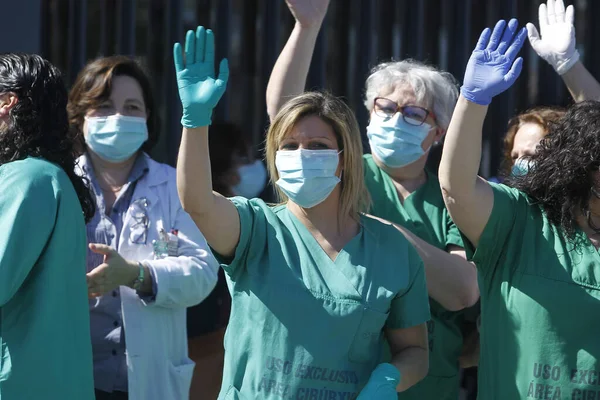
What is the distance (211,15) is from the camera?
4.88m

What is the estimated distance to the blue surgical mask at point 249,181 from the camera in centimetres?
390

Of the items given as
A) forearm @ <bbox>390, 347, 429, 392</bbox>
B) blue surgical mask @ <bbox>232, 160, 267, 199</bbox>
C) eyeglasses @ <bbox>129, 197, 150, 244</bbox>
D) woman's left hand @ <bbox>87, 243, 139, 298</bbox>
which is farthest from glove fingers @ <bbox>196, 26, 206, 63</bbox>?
blue surgical mask @ <bbox>232, 160, 267, 199</bbox>

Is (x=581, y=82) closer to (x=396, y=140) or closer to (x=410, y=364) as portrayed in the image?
(x=396, y=140)

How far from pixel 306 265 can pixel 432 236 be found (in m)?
0.74

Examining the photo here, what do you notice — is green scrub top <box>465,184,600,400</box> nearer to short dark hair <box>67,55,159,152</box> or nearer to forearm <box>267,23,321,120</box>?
forearm <box>267,23,321,120</box>

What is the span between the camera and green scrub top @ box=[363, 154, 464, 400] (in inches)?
124

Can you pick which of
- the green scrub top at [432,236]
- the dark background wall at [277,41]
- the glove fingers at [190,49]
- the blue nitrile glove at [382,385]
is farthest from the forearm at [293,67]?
the dark background wall at [277,41]

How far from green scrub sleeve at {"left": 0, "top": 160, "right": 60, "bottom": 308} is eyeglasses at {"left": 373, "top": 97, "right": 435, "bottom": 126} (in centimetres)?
119

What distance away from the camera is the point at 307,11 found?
333 cm

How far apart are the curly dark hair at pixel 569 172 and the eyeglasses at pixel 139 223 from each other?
129 cm

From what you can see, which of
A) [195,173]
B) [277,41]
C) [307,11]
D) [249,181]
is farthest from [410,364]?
[277,41]

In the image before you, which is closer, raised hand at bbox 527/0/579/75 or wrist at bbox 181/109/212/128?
A: wrist at bbox 181/109/212/128

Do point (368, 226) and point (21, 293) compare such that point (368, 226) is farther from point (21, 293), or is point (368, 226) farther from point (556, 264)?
point (21, 293)

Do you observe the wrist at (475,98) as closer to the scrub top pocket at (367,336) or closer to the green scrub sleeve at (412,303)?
the green scrub sleeve at (412,303)
